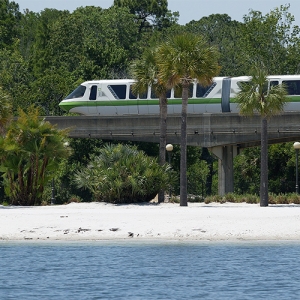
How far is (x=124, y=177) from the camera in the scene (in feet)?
123

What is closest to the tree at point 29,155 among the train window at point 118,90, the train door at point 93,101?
the train window at point 118,90

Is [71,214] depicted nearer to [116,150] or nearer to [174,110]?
[116,150]

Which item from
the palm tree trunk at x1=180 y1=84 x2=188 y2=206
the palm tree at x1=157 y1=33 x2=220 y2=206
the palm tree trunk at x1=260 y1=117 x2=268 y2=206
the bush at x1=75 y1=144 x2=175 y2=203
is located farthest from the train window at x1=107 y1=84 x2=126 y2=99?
the palm tree trunk at x1=260 y1=117 x2=268 y2=206

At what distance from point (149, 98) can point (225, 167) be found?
612 cm

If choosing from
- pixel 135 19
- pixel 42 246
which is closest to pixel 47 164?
pixel 42 246

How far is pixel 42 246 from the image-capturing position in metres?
28.4

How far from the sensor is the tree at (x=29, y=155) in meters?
38.0

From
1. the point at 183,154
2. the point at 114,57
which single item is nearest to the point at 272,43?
the point at 114,57

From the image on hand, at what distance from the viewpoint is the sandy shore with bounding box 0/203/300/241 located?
97.4 ft

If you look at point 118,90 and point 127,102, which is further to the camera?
point 118,90

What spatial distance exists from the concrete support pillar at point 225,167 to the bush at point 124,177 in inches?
245

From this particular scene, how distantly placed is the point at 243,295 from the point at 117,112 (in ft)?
95.7

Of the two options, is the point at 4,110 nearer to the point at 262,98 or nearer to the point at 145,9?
the point at 262,98

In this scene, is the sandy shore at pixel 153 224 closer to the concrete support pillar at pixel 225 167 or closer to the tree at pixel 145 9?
the concrete support pillar at pixel 225 167
